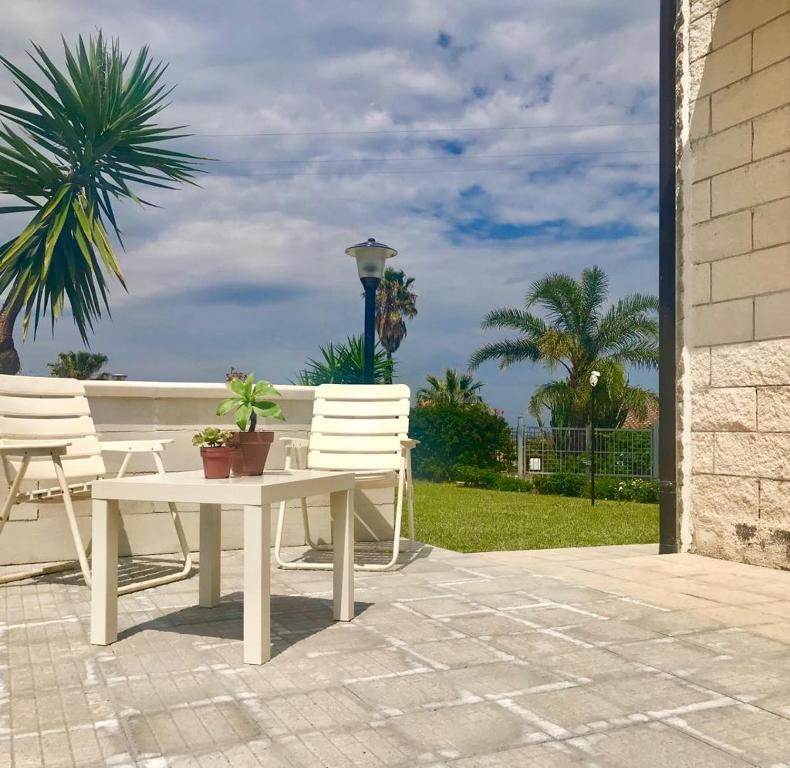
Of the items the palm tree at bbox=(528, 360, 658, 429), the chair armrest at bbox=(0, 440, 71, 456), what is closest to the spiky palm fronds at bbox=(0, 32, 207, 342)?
the palm tree at bbox=(528, 360, 658, 429)

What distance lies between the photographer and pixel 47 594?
3.36m

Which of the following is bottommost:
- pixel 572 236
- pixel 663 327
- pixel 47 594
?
pixel 47 594

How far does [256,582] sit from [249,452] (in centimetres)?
54

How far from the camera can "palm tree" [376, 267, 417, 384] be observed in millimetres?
33562

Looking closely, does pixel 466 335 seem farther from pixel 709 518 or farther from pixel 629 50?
pixel 709 518

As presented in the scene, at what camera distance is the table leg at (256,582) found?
90.8 inches

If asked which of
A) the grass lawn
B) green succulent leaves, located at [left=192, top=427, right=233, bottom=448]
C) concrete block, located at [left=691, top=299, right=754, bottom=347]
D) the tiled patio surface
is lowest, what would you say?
the grass lawn

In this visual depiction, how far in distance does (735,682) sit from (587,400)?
15.1 metres

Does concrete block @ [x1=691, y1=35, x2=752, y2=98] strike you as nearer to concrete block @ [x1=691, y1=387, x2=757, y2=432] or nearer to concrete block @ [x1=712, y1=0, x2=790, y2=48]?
concrete block @ [x1=712, y1=0, x2=790, y2=48]

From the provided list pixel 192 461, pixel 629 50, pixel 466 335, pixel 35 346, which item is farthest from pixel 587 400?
pixel 192 461

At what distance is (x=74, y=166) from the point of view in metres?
12.9

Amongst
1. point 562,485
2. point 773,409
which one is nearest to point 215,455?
point 773,409

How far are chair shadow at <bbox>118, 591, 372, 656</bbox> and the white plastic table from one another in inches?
3.1

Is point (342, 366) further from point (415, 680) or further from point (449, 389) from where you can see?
point (449, 389)
